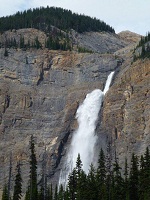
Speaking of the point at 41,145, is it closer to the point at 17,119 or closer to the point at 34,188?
the point at 17,119

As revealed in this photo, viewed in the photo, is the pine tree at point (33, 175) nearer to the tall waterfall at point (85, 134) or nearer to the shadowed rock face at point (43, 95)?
the tall waterfall at point (85, 134)

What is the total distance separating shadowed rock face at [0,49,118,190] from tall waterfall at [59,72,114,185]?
1.89 metres

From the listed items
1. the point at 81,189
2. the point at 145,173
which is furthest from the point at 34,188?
Result: the point at 145,173

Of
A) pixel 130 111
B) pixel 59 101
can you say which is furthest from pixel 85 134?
pixel 59 101

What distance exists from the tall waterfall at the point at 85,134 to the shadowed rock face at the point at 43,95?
1.89m

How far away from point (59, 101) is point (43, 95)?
206 inches

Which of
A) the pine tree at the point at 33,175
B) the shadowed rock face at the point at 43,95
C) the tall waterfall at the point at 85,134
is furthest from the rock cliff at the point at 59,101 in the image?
the pine tree at the point at 33,175

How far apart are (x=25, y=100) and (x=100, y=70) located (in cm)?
2387

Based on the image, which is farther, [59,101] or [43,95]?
[43,95]

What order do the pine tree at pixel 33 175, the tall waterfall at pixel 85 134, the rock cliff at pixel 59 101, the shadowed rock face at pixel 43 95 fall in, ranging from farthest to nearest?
the shadowed rock face at pixel 43 95, the rock cliff at pixel 59 101, the tall waterfall at pixel 85 134, the pine tree at pixel 33 175

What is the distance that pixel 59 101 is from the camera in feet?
461

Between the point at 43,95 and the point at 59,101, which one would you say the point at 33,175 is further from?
the point at 43,95

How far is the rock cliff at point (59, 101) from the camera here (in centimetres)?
12250

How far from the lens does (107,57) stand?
5955 inches
